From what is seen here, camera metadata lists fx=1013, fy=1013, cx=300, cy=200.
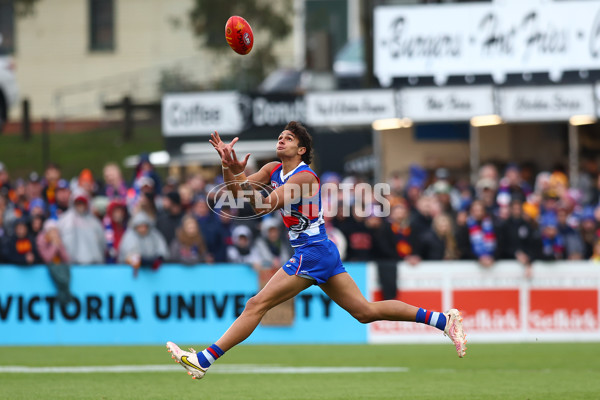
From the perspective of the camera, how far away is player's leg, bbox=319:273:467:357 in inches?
349

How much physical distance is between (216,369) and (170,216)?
4.33 meters

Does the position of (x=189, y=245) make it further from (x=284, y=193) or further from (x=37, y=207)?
(x=284, y=193)

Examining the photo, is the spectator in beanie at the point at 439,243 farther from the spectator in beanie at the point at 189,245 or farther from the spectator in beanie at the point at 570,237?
the spectator in beanie at the point at 189,245

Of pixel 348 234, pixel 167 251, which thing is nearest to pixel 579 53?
pixel 348 234

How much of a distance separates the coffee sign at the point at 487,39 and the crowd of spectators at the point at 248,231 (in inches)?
189

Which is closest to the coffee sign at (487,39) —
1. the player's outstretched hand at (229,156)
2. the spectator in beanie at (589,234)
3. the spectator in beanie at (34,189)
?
the spectator in beanie at (589,234)

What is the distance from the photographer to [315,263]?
8.71 metres

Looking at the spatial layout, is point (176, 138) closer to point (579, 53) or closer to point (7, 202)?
point (7, 202)

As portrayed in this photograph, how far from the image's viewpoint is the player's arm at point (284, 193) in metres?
8.39

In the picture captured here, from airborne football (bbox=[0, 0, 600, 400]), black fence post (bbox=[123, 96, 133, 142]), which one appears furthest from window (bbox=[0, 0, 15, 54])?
airborne football (bbox=[0, 0, 600, 400])

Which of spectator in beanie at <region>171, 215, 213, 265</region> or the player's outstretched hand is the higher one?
the player's outstretched hand

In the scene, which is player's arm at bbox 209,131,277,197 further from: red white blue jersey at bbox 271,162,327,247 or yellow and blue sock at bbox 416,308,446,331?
yellow and blue sock at bbox 416,308,446,331

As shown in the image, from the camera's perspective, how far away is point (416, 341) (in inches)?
609

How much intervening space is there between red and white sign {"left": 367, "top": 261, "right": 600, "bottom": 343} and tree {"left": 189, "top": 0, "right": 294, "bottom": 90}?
61.7 ft
